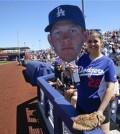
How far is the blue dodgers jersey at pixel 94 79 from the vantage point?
2.78 metres

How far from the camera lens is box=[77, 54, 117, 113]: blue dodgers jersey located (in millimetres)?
2783

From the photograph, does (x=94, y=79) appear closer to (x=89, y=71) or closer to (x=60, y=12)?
(x=89, y=71)

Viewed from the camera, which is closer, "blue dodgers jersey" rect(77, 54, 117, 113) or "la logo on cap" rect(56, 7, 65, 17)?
"la logo on cap" rect(56, 7, 65, 17)

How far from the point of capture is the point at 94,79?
2826 mm

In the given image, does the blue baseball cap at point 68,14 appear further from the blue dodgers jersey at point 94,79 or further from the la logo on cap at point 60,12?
the blue dodgers jersey at point 94,79

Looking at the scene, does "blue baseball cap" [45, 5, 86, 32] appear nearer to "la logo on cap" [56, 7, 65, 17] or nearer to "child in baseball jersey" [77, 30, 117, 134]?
"la logo on cap" [56, 7, 65, 17]

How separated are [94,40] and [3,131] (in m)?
4.47

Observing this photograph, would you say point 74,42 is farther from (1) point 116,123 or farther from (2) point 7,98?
(2) point 7,98

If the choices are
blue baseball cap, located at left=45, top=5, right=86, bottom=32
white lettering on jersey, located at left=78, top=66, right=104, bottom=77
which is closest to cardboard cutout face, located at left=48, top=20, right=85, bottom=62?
blue baseball cap, located at left=45, top=5, right=86, bottom=32

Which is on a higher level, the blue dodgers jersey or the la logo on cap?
the la logo on cap

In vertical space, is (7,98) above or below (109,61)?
below

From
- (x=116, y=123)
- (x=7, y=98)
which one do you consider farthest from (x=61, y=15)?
(x=7, y=98)

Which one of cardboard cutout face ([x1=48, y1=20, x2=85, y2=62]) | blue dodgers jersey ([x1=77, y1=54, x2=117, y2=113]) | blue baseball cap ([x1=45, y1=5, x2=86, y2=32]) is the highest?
blue baseball cap ([x1=45, y1=5, x2=86, y2=32])

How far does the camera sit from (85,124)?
2.46 m
